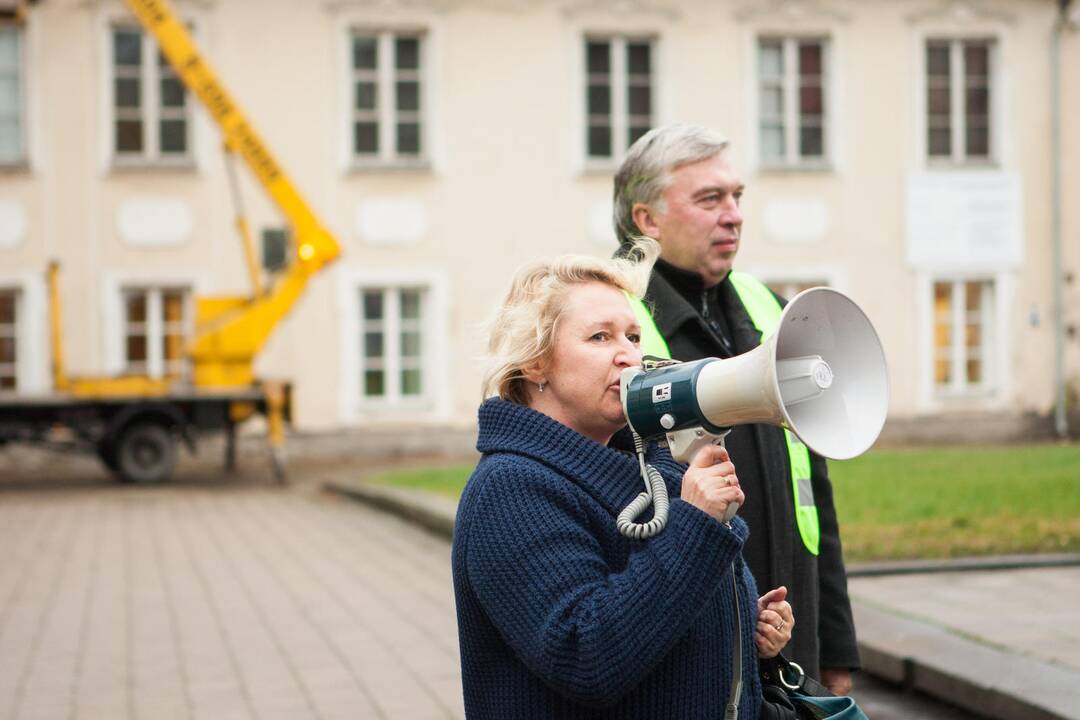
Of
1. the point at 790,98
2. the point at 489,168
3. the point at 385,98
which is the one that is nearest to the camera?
the point at 385,98

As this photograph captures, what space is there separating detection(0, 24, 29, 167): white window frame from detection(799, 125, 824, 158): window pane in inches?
424

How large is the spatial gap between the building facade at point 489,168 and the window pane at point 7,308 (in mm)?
26

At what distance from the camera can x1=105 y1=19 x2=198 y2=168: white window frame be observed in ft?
69.2

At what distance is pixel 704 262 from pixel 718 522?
1172 millimetres

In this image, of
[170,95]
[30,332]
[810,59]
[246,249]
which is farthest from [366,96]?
[810,59]

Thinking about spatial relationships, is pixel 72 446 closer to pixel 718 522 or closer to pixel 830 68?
pixel 830 68

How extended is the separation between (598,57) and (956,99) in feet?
17.5

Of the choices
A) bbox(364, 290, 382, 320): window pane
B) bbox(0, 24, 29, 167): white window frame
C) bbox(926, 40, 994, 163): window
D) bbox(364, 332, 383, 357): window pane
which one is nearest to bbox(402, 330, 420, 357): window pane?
bbox(364, 332, 383, 357): window pane

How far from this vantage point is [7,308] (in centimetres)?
2081

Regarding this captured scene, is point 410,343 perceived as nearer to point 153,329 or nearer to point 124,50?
point 153,329

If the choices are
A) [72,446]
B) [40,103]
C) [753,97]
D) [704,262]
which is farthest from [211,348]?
[704,262]

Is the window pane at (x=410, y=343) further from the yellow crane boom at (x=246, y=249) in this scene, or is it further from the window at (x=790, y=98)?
the window at (x=790, y=98)

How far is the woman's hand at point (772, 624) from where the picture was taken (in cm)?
263

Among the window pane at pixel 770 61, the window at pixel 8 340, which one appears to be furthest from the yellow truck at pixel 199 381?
the window pane at pixel 770 61
